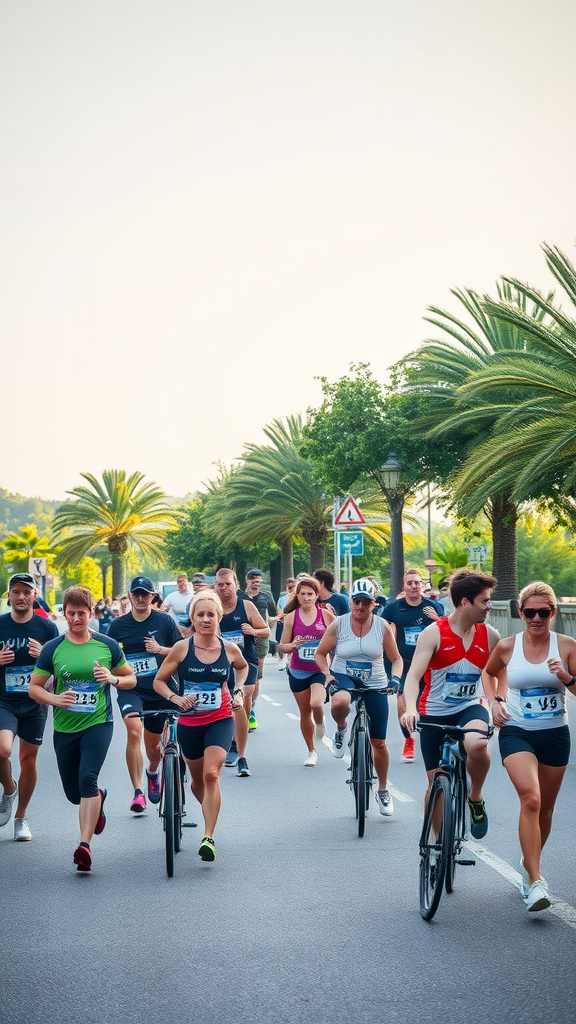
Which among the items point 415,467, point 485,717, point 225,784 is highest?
point 415,467

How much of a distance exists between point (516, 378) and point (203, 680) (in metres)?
15.6

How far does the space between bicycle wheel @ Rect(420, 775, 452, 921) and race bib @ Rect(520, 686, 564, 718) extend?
0.56 m

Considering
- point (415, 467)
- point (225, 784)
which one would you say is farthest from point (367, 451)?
point (225, 784)

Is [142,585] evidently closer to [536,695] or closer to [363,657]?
[363,657]

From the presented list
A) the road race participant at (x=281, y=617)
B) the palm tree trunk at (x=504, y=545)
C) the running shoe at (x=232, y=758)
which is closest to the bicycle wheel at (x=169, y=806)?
the road race participant at (x=281, y=617)

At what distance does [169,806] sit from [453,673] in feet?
5.94

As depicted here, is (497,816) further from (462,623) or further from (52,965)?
(52,965)

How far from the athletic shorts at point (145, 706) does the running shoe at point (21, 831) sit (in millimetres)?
1063

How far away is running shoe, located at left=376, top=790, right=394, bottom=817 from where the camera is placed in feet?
32.0

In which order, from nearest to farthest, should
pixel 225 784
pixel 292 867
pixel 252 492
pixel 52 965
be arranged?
1. pixel 52 965
2. pixel 292 867
3. pixel 225 784
4. pixel 252 492

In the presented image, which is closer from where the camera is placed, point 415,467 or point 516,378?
point 516,378

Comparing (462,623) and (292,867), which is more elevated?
(462,623)

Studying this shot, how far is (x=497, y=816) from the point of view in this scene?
957 centimetres

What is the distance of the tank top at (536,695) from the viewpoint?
6.69 metres
